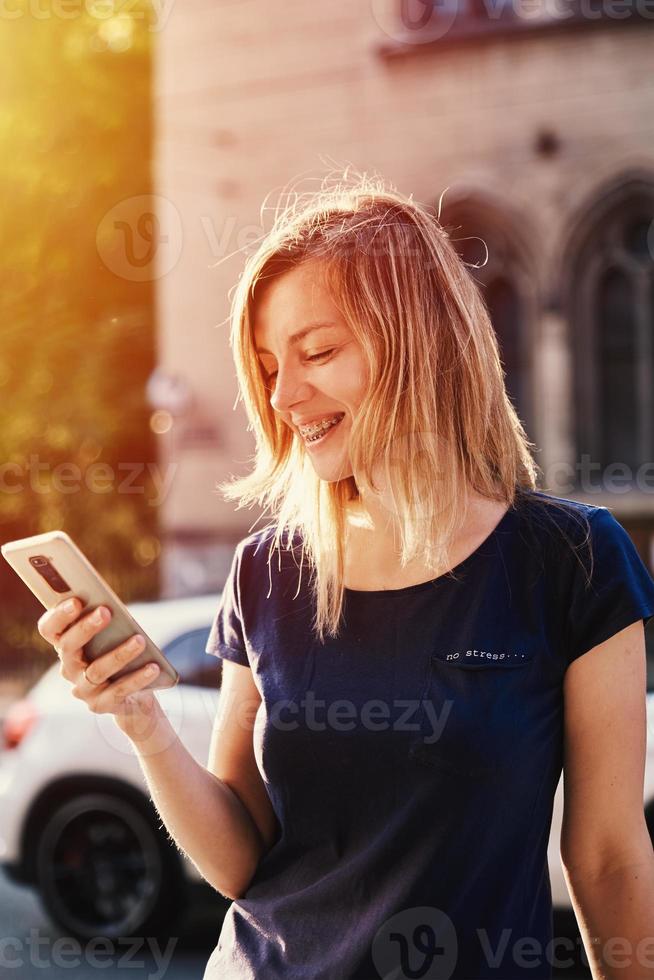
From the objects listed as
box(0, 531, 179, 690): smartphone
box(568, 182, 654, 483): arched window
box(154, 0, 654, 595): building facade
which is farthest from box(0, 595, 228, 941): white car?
box(568, 182, 654, 483): arched window

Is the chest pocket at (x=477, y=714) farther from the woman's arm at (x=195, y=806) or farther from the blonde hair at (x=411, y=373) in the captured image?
the woman's arm at (x=195, y=806)

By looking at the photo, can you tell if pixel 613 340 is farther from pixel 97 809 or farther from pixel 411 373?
pixel 411 373

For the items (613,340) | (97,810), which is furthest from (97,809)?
(613,340)

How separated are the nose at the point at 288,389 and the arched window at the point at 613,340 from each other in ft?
34.3

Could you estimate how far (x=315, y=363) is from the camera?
1.87 metres

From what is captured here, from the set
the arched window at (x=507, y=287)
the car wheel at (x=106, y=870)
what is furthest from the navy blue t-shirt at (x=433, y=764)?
the arched window at (x=507, y=287)

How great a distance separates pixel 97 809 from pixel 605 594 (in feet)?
12.6

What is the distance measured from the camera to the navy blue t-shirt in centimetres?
158

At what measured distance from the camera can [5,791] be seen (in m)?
5.07

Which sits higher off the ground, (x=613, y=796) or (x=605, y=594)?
(x=605, y=594)

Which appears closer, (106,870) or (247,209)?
(106,870)

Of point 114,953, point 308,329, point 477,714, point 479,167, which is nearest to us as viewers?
point 477,714

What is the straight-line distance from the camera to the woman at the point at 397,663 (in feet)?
5.21

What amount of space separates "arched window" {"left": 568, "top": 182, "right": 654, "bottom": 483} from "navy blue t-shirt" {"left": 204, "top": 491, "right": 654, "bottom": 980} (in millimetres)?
10578
